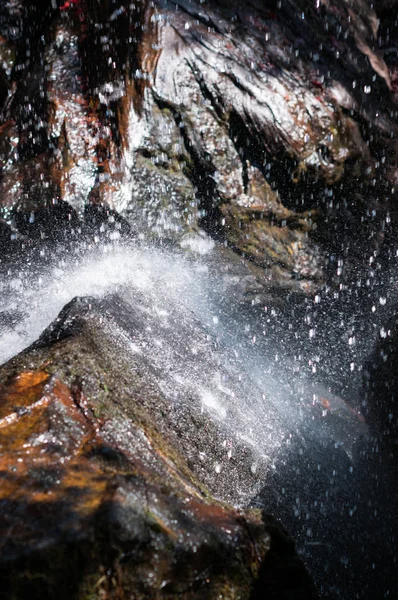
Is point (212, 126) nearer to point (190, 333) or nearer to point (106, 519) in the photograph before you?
point (190, 333)

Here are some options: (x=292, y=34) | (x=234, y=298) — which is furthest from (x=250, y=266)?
(x=292, y=34)

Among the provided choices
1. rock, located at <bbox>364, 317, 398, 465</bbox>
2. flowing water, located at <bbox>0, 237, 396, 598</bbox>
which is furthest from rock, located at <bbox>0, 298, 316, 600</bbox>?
rock, located at <bbox>364, 317, 398, 465</bbox>

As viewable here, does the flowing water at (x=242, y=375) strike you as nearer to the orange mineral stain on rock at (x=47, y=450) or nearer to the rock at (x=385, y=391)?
the rock at (x=385, y=391)

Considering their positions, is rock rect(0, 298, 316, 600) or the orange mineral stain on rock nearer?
rock rect(0, 298, 316, 600)

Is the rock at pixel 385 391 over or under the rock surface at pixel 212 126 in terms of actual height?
under

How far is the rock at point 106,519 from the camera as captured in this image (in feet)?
3.76

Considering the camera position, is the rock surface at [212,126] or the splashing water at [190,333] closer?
the splashing water at [190,333]

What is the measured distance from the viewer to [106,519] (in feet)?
3.98

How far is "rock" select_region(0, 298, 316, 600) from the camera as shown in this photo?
1.14 meters

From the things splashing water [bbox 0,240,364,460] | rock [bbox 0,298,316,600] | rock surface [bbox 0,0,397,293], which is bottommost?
rock [bbox 0,298,316,600]

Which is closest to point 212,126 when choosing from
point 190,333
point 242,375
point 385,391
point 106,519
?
point 190,333

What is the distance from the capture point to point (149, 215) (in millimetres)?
4898

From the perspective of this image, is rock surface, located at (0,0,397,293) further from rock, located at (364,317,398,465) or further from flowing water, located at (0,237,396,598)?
rock, located at (364,317,398,465)

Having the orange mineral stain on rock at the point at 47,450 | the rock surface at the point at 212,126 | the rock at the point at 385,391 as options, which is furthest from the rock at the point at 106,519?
the rock surface at the point at 212,126
